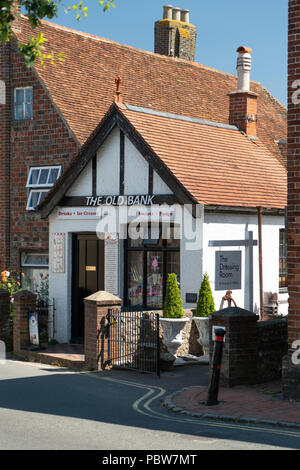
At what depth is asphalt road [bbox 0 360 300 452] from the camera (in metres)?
8.56

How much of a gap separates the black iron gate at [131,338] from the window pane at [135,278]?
231cm

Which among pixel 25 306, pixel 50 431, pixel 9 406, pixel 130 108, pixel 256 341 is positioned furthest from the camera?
pixel 130 108

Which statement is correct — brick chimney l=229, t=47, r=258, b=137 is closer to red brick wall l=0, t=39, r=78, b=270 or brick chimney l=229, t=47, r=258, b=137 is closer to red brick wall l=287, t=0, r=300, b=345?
red brick wall l=0, t=39, r=78, b=270

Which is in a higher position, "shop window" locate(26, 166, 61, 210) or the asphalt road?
"shop window" locate(26, 166, 61, 210)

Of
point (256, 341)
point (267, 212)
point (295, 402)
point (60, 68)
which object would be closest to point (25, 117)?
point (60, 68)

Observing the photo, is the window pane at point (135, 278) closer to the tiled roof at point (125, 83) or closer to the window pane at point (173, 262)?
the window pane at point (173, 262)

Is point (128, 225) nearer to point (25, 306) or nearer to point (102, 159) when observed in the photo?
point (102, 159)

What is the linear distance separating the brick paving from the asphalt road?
22 centimetres

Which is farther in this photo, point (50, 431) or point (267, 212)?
point (267, 212)

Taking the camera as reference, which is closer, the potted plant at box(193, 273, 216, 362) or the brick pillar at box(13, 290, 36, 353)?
the potted plant at box(193, 273, 216, 362)

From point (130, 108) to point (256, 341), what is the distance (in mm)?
7759

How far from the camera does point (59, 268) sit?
18828 millimetres

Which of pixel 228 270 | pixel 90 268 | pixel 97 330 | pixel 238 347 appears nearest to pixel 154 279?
pixel 228 270

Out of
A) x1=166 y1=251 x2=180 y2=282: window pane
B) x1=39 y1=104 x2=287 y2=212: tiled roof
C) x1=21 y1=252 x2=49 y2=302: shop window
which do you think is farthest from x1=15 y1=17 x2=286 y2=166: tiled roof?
x1=166 y1=251 x2=180 y2=282: window pane
